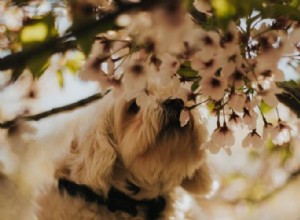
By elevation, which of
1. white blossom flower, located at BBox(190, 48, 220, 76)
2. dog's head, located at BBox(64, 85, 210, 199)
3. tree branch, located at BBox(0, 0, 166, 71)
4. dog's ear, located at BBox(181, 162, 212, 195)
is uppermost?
tree branch, located at BBox(0, 0, 166, 71)

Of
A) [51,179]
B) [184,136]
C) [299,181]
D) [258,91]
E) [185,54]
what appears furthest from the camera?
[299,181]

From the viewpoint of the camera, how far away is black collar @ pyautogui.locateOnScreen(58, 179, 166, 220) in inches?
114

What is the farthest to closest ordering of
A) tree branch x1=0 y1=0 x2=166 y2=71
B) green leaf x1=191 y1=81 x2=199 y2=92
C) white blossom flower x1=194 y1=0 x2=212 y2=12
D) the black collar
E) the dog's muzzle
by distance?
the black collar → the dog's muzzle → green leaf x1=191 y1=81 x2=199 y2=92 → white blossom flower x1=194 y1=0 x2=212 y2=12 → tree branch x1=0 y1=0 x2=166 y2=71

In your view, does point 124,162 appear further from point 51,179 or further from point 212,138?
point 212,138

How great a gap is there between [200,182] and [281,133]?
136 cm

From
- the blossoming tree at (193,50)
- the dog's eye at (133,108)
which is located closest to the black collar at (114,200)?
the dog's eye at (133,108)

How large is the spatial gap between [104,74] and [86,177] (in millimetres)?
1463

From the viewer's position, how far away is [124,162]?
3041 mm

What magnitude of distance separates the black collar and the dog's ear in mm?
293

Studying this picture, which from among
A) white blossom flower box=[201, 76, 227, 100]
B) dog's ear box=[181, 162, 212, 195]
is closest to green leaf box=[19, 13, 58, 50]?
white blossom flower box=[201, 76, 227, 100]

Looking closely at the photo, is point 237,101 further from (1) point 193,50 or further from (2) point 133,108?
(2) point 133,108

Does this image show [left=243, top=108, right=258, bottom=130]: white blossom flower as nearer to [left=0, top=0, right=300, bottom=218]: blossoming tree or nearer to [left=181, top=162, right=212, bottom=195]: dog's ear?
[left=0, top=0, right=300, bottom=218]: blossoming tree

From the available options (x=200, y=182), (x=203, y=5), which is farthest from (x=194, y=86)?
(x=200, y=182)

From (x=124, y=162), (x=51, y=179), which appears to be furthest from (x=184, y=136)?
(x=51, y=179)
